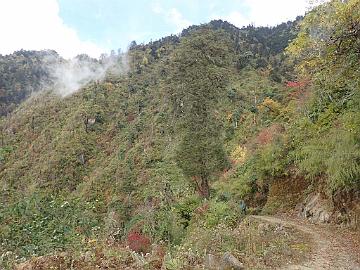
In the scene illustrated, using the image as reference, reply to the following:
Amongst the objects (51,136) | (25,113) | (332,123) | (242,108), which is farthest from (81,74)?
(332,123)

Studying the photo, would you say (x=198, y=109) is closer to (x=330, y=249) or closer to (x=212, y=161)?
(x=212, y=161)

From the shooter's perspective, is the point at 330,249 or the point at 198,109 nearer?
the point at 330,249

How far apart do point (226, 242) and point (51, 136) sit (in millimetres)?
94620

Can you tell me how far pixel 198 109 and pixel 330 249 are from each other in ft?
45.1

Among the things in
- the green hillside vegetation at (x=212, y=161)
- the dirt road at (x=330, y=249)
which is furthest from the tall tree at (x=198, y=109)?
the dirt road at (x=330, y=249)

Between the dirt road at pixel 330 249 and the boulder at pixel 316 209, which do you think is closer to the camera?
the dirt road at pixel 330 249

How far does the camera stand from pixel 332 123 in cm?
1481

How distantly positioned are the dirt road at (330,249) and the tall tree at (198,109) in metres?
9.96

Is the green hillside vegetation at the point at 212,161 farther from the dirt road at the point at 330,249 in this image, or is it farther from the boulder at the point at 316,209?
the dirt road at the point at 330,249

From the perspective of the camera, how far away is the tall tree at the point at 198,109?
21531mm

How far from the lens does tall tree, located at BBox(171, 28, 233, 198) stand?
70.6 ft

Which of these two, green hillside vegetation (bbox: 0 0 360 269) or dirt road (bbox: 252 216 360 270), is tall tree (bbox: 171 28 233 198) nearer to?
green hillside vegetation (bbox: 0 0 360 269)

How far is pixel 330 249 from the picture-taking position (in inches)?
352

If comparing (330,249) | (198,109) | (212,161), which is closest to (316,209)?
(330,249)
